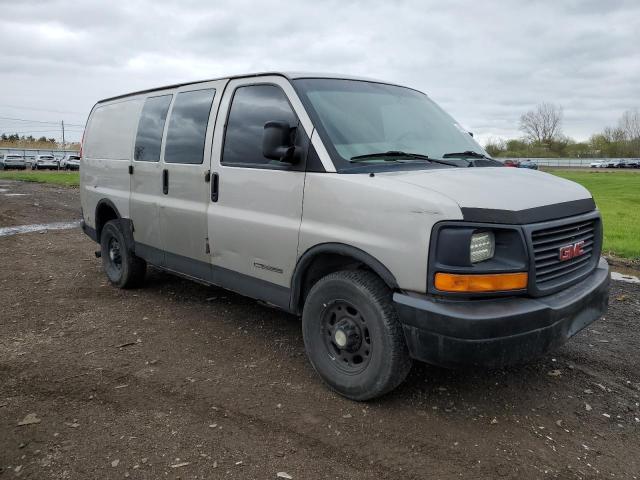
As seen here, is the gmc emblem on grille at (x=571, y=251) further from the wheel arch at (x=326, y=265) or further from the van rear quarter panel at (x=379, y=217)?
the wheel arch at (x=326, y=265)

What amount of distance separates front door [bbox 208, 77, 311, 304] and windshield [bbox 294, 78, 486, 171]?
0.20 meters

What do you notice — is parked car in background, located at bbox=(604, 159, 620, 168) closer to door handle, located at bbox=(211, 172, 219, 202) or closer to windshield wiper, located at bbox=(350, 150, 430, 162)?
windshield wiper, located at bbox=(350, 150, 430, 162)

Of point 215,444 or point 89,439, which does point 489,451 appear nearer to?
point 215,444

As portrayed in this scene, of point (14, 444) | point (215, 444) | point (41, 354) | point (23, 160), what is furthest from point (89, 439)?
point (23, 160)

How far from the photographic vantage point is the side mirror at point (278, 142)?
366cm

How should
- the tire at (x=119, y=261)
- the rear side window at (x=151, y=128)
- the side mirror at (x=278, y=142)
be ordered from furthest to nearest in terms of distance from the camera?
the tire at (x=119, y=261)
the rear side window at (x=151, y=128)
the side mirror at (x=278, y=142)

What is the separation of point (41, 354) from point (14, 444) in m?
1.46

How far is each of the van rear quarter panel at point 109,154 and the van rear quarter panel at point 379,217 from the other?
3.03 m

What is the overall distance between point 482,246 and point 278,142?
1517mm

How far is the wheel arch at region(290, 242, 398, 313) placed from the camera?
3.30 metres

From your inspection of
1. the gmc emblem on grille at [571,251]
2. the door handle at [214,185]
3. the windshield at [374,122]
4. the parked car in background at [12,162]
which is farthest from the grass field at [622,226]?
the parked car in background at [12,162]

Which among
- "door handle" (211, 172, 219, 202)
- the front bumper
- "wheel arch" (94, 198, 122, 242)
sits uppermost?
"door handle" (211, 172, 219, 202)

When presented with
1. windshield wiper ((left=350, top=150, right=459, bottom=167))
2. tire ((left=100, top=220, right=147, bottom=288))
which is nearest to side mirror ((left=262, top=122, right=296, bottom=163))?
windshield wiper ((left=350, top=150, right=459, bottom=167))

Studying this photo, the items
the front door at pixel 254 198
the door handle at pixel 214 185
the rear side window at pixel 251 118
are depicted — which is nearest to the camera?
the front door at pixel 254 198
